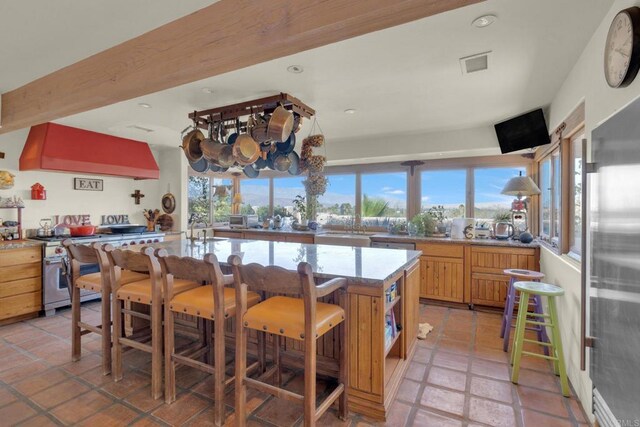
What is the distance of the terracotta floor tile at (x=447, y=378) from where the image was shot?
2.26 m

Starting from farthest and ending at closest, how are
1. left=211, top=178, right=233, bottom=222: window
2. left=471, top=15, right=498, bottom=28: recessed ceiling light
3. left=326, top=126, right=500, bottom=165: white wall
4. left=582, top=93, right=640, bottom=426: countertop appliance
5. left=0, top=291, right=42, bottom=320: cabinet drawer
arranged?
left=211, top=178, right=233, bottom=222: window < left=326, top=126, right=500, bottom=165: white wall < left=0, top=291, right=42, bottom=320: cabinet drawer < left=471, top=15, right=498, bottom=28: recessed ceiling light < left=582, top=93, right=640, bottom=426: countertop appliance

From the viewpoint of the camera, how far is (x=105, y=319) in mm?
2369

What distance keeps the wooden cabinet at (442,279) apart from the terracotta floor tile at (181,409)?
3.06m

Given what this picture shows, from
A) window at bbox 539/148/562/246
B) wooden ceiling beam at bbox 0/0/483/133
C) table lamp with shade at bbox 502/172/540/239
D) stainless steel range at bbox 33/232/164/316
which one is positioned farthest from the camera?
stainless steel range at bbox 33/232/164/316

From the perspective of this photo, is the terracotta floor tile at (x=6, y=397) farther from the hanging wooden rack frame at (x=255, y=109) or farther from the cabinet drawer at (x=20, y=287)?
the hanging wooden rack frame at (x=255, y=109)

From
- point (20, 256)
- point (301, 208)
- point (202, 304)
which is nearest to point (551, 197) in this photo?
point (202, 304)

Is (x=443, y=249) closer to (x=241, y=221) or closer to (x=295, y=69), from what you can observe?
(x=295, y=69)

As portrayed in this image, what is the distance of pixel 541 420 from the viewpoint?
6.20 feet

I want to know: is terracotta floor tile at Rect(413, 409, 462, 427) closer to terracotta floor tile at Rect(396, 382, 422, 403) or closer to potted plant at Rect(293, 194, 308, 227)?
terracotta floor tile at Rect(396, 382, 422, 403)

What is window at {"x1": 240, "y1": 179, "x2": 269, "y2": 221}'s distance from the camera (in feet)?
21.5

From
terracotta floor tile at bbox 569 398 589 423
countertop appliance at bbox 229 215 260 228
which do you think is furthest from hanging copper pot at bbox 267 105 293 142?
countertop appliance at bbox 229 215 260 228

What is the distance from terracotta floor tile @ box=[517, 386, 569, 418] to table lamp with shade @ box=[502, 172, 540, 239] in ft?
6.95

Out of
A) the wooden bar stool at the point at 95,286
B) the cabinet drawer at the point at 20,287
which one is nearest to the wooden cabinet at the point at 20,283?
the cabinet drawer at the point at 20,287

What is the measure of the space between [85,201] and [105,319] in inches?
121
